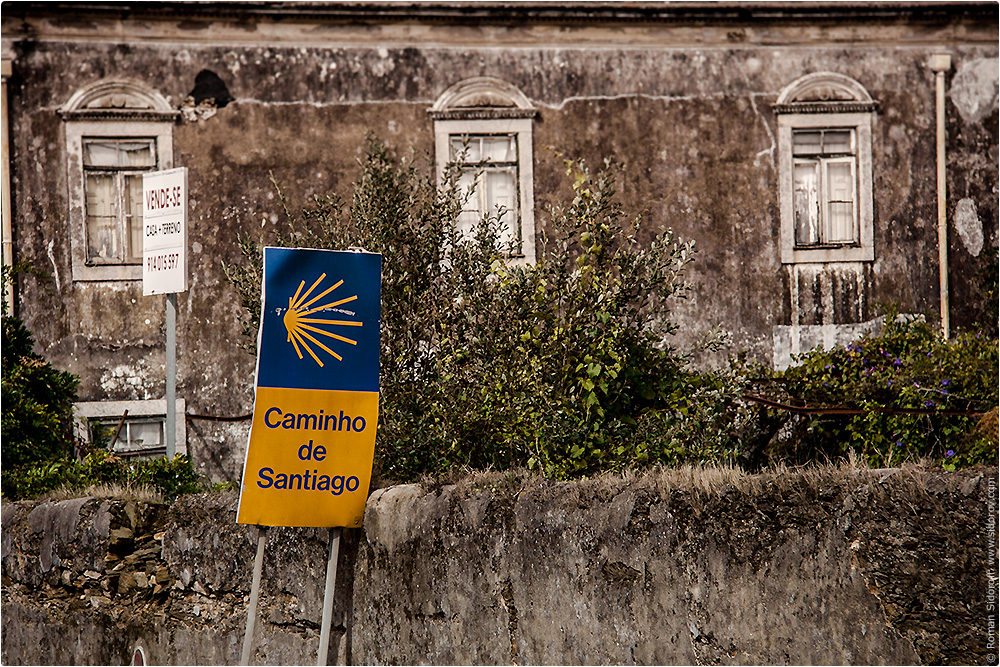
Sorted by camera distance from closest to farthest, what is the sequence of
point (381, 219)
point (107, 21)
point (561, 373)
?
point (561, 373)
point (381, 219)
point (107, 21)

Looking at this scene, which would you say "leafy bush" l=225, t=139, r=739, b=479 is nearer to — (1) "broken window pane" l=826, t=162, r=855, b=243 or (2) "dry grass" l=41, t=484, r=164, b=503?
(2) "dry grass" l=41, t=484, r=164, b=503

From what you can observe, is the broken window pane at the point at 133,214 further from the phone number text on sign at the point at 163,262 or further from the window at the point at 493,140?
the phone number text on sign at the point at 163,262

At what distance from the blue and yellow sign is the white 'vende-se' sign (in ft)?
7.63

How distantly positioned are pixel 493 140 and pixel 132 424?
16.3 ft

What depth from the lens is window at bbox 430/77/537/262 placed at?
38.2 feet

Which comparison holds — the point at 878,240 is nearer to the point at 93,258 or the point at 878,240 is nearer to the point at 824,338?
the point at 824,338

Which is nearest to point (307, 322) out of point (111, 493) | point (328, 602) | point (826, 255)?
point (328, 602)

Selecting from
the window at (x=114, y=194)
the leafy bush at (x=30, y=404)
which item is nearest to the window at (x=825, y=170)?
the window at (x=114, y=194)

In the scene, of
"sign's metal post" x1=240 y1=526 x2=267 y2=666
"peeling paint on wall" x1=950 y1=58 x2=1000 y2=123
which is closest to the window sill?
"peeling paint on wall" x1=950 y1=58 x2=1000 y2=123

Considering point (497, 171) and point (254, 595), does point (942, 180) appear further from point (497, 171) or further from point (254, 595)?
point (254, 595)

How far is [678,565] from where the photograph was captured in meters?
4.36

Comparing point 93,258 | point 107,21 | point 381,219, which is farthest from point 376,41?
point 381,219

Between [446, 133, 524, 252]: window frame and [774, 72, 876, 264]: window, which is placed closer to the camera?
[446, 133, 524, 252]: window frame

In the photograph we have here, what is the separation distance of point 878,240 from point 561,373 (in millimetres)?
6941
